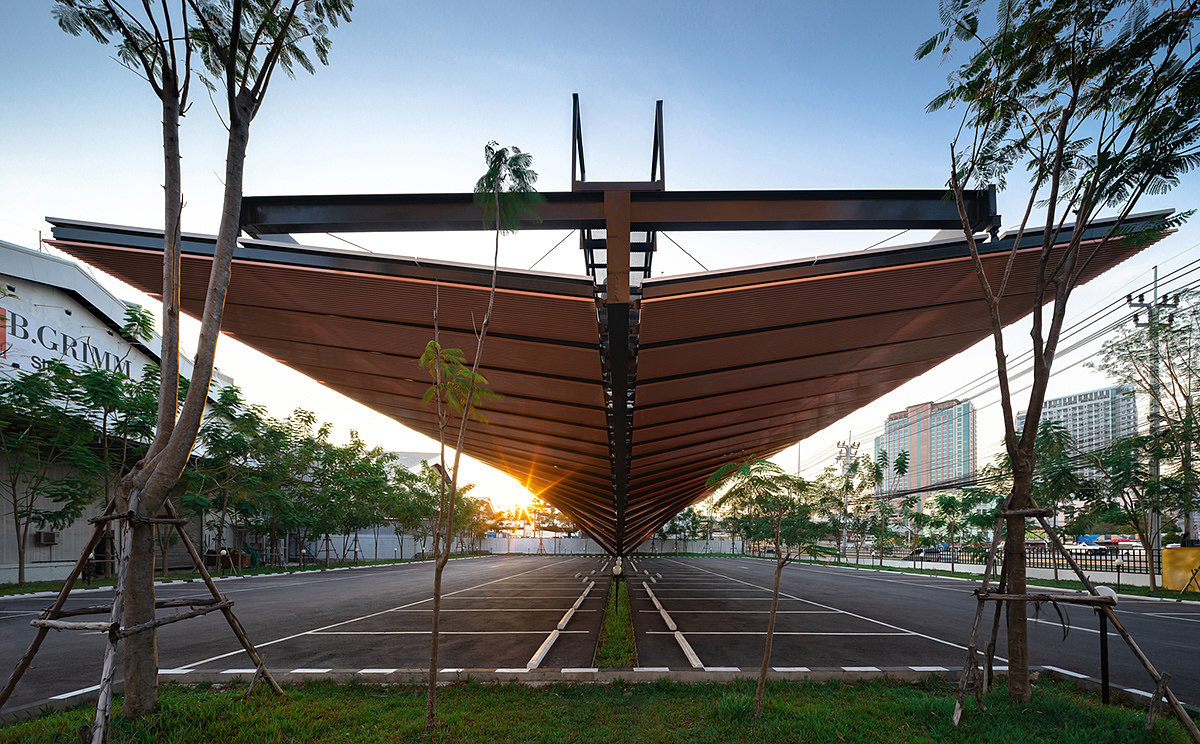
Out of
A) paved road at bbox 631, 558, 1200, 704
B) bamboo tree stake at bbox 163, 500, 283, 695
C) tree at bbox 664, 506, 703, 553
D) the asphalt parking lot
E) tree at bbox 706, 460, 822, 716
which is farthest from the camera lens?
tree at bbox 664, 506, 703, 553

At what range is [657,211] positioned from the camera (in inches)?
328

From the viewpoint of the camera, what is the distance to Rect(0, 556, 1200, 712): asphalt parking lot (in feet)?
28.5

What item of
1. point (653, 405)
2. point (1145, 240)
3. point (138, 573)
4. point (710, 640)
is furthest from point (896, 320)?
point (138, 573)

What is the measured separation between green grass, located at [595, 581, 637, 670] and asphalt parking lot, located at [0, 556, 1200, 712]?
0.23 m

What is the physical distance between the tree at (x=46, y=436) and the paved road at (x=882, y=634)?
20674 mm

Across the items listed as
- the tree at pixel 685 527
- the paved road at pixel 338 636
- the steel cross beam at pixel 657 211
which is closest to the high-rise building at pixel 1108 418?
the steel cross beam at pixel 657 211

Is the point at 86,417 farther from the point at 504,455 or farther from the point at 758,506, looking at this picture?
the point at 758,506

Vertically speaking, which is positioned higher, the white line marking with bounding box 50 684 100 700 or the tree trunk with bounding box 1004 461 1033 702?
the tree trunk with bounding box 1004 461 1033 702

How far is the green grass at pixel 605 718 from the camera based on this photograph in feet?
17.7

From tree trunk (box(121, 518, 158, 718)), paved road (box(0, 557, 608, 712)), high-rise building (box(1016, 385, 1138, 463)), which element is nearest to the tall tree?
tree trunk (box(121, 518, 158, 718))

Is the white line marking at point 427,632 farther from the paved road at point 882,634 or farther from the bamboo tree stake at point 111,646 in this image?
the bamboo tree stake at point 111,646

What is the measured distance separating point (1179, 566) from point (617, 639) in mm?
28185

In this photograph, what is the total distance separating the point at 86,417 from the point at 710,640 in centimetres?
2557

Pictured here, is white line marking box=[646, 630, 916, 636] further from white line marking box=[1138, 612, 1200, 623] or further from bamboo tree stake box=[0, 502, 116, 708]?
white line marking box=[1138, 612, 1200, 623]
